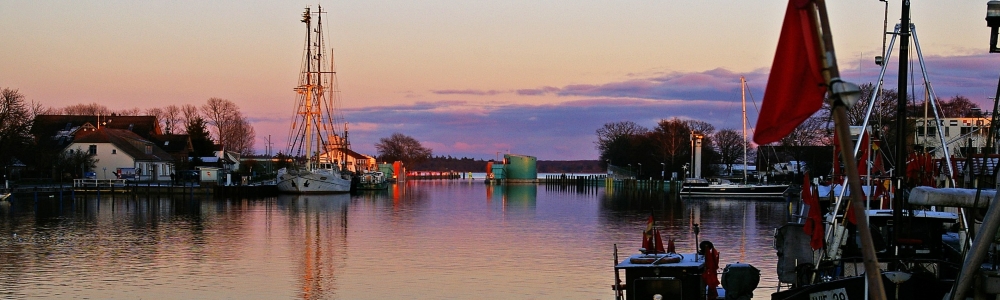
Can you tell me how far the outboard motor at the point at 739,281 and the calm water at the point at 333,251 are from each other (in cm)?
613

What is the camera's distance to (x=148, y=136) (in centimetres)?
12975

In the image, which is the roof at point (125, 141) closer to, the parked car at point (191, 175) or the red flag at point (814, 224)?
the parked car at point (191, 175)

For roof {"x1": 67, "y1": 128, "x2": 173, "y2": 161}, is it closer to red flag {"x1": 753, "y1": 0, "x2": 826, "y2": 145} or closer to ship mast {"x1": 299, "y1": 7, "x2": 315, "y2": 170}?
ship mast {"x1": 299, "y1": 7, "x2": 315, "y2": 170}

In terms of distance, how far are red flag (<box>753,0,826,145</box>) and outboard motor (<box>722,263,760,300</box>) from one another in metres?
13.0

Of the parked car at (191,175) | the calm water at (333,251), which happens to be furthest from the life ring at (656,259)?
the parked car at (191,175)

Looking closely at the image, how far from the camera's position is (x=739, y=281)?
19.4 meters

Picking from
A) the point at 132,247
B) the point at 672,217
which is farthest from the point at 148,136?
the point at 132,247

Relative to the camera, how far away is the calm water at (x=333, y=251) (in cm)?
2712

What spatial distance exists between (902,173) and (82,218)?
155 feet

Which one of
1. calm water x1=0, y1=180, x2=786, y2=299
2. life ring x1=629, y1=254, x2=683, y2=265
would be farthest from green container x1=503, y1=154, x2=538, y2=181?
life ring x1=629, y1=254, x2=683, y2=265

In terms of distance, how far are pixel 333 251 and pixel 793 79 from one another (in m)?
32.3

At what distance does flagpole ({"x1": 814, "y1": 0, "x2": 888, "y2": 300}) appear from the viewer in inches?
241

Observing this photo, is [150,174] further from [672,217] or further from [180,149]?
[672,217]

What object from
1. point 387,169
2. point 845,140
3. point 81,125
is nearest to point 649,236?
point 845,140
